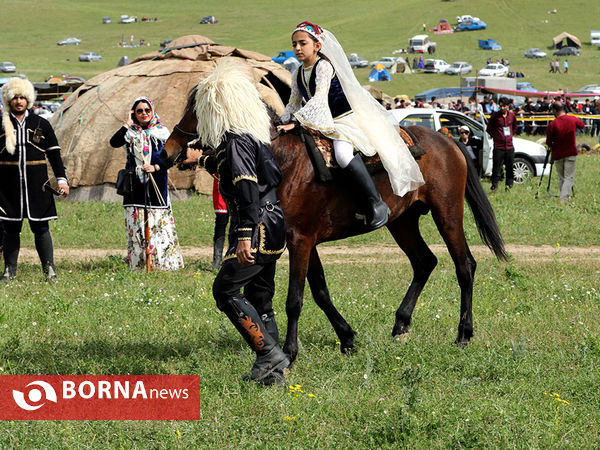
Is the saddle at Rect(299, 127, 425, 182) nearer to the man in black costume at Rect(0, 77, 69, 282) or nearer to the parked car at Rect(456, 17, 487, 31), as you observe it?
the man in black costume at Rect(0, 77, 69, 282)

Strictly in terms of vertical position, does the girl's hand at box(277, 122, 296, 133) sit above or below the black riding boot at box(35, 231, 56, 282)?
above

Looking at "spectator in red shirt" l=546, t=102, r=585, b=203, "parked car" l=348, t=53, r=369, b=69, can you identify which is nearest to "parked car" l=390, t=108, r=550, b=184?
"spectator in red shirt" l=546, t=102, r=585, b=203

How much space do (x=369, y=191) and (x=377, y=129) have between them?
0.70 m

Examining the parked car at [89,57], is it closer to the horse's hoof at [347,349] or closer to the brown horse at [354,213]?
the brown horse at [354,213]

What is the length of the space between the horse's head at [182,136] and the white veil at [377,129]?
1.28 metres

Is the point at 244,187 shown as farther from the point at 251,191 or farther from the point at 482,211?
the point at 482,211

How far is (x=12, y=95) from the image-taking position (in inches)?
366

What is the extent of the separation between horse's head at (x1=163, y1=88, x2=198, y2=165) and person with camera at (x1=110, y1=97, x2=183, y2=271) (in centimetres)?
412

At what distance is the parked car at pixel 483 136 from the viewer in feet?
63.7

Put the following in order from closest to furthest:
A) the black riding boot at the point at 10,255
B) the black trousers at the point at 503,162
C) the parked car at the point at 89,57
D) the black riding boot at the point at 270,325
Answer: the black riding boot at the point at 270,325, the black riding boot at the point at 10,255, the black trousers at the point at 503,162, the parked car at the point at 89,57

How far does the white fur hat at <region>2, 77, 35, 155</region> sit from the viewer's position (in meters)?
9.33

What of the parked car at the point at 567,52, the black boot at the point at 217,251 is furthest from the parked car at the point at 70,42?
the black boot at the point at 217,251

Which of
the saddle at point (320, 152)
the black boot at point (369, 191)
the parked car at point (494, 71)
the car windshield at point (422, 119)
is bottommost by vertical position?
the parked car at point (494, 71)

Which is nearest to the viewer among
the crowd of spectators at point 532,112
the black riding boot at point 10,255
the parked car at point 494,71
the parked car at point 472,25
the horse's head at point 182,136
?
the horse's head at point 182,136
